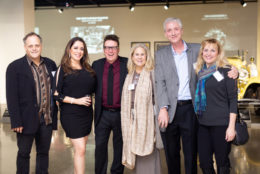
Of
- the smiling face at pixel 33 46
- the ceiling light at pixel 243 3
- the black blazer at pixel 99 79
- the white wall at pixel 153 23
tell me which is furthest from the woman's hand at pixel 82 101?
the ceiling light at pixel 243 3

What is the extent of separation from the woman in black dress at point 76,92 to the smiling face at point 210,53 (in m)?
1.13

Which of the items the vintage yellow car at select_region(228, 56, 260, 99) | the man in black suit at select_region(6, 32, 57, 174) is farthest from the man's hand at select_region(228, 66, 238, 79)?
the vintage yellow car at select_region(228, 56, 260, 99)

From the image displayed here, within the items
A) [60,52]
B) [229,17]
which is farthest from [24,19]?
[229,17]

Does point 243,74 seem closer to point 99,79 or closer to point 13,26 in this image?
→ point 99,79

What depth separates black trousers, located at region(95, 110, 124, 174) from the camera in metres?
3.02

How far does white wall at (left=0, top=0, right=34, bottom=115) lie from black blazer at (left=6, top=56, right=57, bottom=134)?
16.6 ft

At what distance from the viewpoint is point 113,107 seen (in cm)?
300

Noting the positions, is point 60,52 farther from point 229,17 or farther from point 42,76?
point 42,76

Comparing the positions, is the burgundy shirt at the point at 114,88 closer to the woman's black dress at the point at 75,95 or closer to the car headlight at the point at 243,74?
the woman's black dress at the point at 75,95

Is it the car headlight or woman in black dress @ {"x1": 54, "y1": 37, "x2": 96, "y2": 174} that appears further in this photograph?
the car headlight

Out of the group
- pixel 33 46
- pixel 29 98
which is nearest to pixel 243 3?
pixel 33 46

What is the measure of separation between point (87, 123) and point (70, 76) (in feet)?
1.69

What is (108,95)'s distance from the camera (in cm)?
298

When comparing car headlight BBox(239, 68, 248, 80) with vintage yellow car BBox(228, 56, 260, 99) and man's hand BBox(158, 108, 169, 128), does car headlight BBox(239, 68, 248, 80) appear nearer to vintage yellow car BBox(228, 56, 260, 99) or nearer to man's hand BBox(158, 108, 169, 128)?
vintage yellow car BBox(228, 56, 260, 99)
